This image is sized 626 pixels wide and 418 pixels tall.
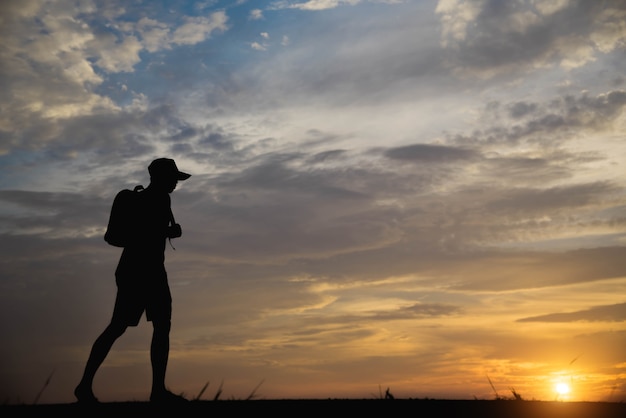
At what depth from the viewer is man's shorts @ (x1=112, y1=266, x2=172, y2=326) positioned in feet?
22.8

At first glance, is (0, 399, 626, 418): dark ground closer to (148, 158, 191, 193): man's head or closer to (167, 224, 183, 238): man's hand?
(167, 224, 183, 238): man's hand

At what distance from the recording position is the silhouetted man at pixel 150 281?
273 inches

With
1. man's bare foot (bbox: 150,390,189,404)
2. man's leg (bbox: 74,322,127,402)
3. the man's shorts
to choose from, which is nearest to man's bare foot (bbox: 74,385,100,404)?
man's leg (bbox: 74,322,127,402)

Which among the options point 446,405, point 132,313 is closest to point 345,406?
point 446,405

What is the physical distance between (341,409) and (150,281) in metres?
2.33

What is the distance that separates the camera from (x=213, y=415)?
6.39 metres

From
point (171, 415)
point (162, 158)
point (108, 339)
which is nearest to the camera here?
point (171, 415)

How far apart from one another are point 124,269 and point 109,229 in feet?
1.43

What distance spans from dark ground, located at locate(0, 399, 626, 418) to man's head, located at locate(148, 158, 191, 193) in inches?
89.2

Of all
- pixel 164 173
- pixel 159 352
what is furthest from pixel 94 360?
pixel 164 173

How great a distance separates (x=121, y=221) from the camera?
702 cm

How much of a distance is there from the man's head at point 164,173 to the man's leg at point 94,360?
5.05ft

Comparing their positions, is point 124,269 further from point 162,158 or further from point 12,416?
point 12,416

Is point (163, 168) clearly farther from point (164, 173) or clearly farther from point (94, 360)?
point (94, 360)
